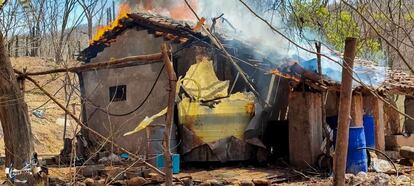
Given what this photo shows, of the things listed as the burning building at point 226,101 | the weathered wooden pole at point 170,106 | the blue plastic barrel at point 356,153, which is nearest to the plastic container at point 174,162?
the burning building at point 226,101

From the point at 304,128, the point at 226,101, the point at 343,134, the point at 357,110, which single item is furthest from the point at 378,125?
the point at 343,134

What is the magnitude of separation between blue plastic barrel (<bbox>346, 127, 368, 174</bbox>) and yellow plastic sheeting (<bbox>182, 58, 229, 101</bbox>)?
11.3ft

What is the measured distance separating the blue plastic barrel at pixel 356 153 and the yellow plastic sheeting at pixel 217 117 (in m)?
2.80

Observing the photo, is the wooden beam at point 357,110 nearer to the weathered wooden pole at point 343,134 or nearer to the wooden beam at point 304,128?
the wooden beam at point 304,128

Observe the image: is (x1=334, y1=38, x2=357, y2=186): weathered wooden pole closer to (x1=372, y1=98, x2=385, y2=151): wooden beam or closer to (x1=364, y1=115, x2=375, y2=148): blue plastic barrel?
(x1=364, y1=115, x2=375, y2=148): blue plastic barrel

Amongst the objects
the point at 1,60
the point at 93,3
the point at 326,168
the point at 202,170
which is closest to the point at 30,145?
the point at 1,60

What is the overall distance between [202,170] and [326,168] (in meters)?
2.69

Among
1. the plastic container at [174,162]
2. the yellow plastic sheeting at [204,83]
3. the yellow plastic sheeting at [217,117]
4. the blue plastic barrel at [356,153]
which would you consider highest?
the yellow plastic sheeting at [204,83]

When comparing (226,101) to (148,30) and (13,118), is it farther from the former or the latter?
(13,118)

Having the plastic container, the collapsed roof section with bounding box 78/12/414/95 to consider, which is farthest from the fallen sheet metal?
the plastic container

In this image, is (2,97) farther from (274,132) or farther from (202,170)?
(274,132)

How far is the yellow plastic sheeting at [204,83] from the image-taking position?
12109 millimetres

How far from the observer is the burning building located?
1130 centimetres

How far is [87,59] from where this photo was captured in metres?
15.3
